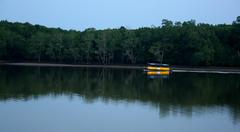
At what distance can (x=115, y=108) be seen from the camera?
28281mm

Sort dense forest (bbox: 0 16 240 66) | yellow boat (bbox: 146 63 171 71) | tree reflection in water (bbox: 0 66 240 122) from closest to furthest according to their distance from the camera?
1. tree reflection in water (bbox: 0 66 240 122)
2. yellow boat (bbox: 146 63 171 71)
3. dense forest (bbox: 0 16 240 66)

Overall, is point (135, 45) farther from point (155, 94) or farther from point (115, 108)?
point (115, 108)

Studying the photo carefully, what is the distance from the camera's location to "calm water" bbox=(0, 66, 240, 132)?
73.3 feet

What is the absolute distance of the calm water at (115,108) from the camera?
22344 mm

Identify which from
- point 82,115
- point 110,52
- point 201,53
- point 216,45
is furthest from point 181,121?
point 110,52

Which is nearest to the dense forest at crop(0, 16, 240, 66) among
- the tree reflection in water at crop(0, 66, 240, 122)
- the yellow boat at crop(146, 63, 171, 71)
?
the yellow boat at crop(146, 63, 171, 71)

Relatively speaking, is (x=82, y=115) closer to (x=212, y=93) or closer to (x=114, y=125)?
(x=114, y=125)

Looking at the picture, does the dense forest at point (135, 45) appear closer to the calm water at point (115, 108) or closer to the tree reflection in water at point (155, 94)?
the tree reflection in water at point (155, 94)

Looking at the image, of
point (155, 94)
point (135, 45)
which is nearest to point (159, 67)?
point (135, 45)

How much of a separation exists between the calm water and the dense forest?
1652 inches

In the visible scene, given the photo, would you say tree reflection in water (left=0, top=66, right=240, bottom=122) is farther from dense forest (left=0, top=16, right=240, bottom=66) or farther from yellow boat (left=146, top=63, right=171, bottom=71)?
dense forest (left=0, top=16, right=240, bottom=66)

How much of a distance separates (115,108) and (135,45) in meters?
63.9

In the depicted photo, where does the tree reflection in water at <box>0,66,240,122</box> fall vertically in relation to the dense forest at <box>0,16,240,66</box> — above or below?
below

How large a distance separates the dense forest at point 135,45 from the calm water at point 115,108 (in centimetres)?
4197
